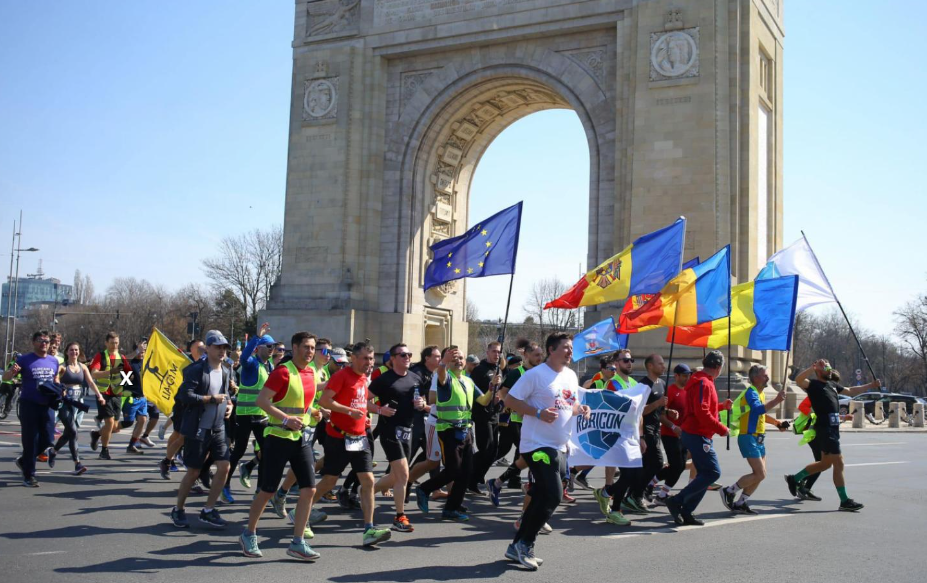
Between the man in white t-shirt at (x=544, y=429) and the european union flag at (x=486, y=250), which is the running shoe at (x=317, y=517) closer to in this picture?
the man in white t-shirt at (x=544, y=429)

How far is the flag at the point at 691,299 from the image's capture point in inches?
550

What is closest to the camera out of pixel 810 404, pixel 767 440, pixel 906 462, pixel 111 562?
pixel 111 562

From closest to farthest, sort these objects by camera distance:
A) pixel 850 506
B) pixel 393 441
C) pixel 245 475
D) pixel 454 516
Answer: pixel 393 441 → pixel 454 516 → pixel 850 506 → pixel 245 475

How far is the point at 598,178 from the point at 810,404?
16727mm

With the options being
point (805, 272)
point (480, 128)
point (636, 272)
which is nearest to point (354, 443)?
point (636, 272)

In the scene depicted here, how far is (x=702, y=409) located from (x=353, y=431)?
3.80 meters

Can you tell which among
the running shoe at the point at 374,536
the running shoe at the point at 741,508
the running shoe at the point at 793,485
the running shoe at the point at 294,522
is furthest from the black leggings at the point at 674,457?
the running shoe at the point at 294,522

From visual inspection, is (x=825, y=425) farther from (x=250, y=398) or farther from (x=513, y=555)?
(x=250, y=398)

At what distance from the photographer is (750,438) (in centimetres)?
1086

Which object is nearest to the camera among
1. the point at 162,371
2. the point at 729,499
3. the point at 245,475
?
the point at 729,499

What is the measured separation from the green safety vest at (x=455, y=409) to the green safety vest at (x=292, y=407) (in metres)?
2.28

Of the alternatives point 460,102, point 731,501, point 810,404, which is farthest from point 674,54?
point 731,501

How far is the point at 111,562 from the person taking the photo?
24.1 feet

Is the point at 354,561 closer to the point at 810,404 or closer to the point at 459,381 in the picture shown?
the point at 459,381
